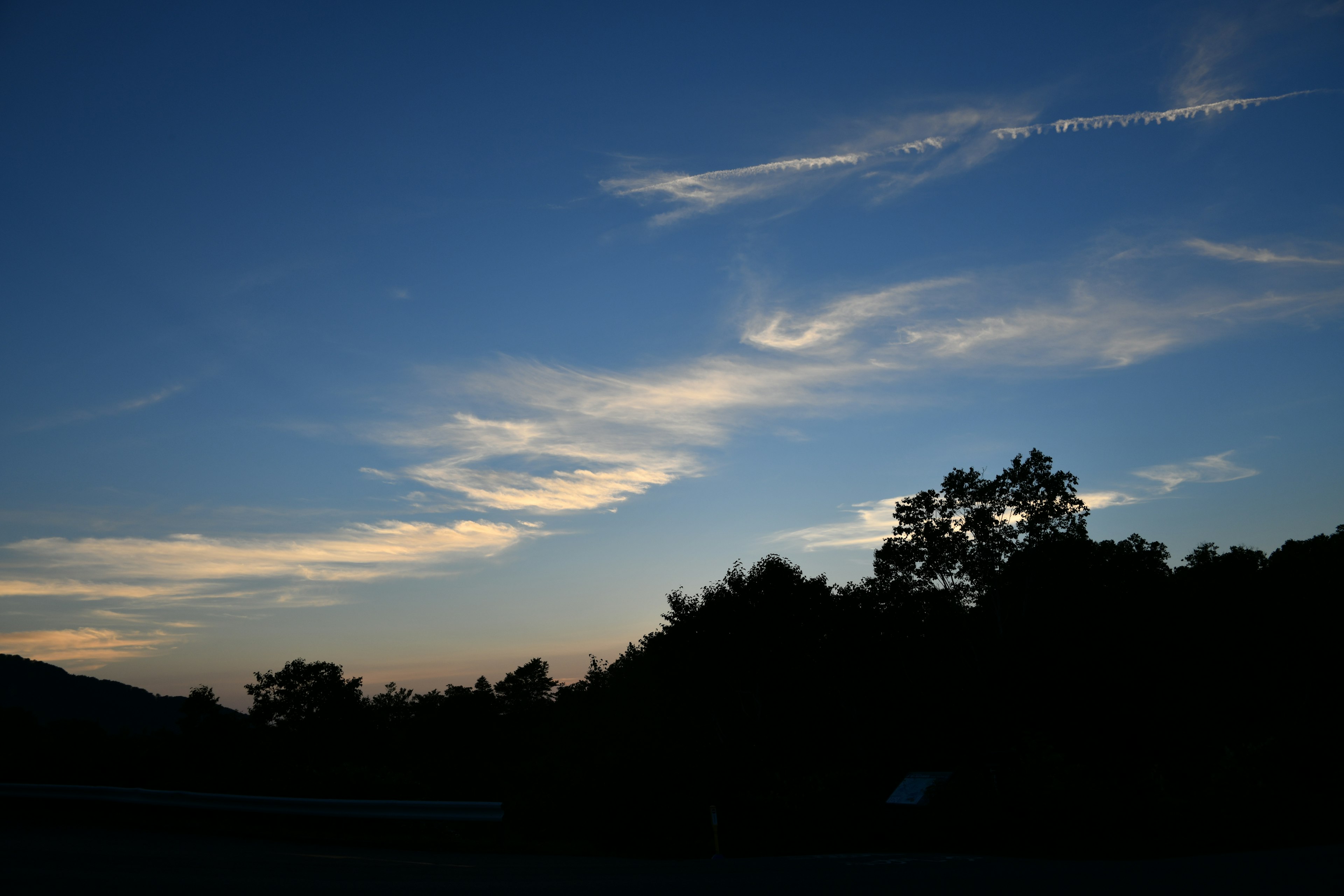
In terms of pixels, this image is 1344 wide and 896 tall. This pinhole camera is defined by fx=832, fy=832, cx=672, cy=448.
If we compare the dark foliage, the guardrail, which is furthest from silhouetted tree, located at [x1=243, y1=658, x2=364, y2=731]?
the guardrail

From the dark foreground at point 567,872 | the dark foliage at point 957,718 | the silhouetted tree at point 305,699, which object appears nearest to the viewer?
the dark foreground at point 567,872

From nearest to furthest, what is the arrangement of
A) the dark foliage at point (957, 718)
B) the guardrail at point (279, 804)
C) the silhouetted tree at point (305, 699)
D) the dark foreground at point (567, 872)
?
the dark foreground at point (567, 872), the guardrail at point (279, 804), the dark foliage at point (957, 718), the silhouetted tree at point (305, 699)

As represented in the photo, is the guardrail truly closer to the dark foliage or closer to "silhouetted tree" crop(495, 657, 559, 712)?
the dark foliage

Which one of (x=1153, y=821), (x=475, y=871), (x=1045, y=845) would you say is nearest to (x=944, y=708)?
(x=1153, y=821)

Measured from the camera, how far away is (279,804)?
1146 centimetres

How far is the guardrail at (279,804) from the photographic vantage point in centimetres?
1096

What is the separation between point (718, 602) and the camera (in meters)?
60.6

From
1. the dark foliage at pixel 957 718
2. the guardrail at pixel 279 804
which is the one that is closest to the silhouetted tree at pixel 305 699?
the dark foliage at pixel 957 718

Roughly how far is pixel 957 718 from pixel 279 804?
45.0 metres

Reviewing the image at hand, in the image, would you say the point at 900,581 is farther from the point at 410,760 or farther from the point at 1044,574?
the point at 410,760

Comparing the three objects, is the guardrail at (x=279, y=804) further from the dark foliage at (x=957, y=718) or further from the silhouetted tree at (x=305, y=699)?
the silhouetted tree at (x=305, y=699)

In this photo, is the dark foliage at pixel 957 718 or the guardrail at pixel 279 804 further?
the dark foliage at pixel 957 718

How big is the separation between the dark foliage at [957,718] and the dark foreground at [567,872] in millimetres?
2545

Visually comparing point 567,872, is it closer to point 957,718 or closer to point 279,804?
point 279,804
